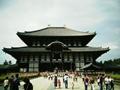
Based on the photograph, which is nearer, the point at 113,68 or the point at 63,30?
the point at 113,68

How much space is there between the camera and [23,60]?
65.1 metres

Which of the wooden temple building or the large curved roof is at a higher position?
the large curved roof

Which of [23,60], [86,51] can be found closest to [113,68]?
[86,51]

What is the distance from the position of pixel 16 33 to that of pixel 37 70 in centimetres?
1189

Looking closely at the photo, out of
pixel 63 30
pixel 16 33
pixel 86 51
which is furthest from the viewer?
pixel 63 30

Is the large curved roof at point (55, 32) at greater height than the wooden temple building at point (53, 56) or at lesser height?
greater

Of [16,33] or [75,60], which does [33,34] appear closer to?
[16,33]

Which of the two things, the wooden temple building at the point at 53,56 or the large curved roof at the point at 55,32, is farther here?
the large curved roof at the point at 55,32

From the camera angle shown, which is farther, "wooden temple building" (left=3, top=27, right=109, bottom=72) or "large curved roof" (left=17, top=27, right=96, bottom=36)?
"large curved roof" (left=17, top=27, right=96, bottom=36)

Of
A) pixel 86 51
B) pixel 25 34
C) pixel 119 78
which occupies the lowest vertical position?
pixel 119 78

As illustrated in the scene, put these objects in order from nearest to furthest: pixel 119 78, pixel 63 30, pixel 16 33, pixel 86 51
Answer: pixel 119 78
pixel 86 51
pixel 16 33
pixel 63 30

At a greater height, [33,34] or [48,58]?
[33,34]

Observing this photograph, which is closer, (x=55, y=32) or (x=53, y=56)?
(x=53, y=56)

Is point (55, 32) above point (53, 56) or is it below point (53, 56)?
above
